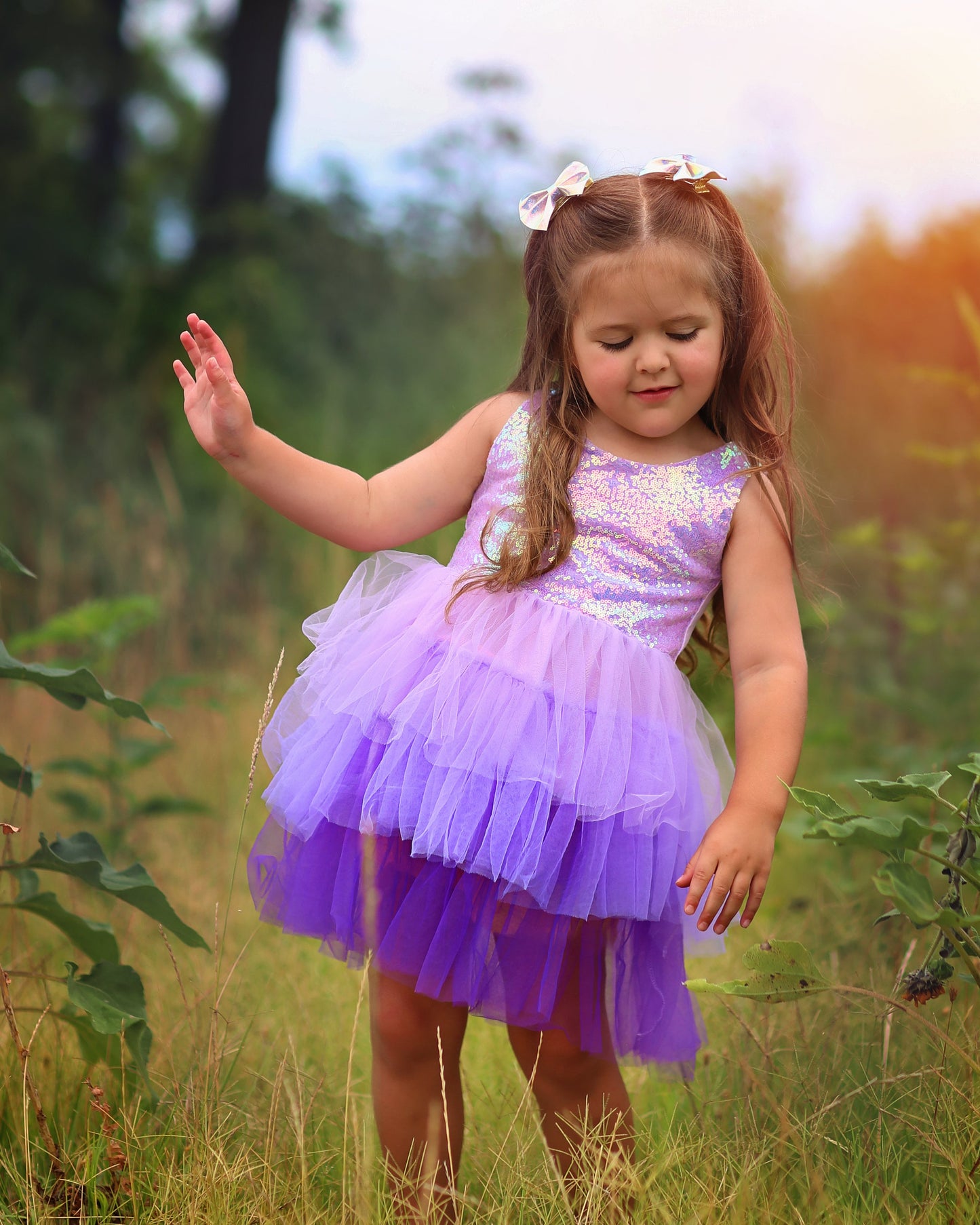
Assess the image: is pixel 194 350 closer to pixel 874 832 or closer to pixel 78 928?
pixel 78 928

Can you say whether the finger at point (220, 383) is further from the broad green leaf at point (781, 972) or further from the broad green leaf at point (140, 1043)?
the broad green leaf at point (781, 972)

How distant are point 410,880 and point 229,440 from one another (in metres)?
0.74

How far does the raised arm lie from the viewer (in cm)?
181

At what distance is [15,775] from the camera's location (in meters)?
1.88

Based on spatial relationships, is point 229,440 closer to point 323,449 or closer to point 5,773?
point 5,773

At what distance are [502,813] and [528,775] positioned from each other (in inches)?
2.5

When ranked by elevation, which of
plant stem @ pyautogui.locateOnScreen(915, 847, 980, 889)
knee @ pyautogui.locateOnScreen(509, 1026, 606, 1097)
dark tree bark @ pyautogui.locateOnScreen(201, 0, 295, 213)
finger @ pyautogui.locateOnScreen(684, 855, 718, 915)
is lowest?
knee @ pyautogui.locateOnScreen(509, 1026, 606, 1097)

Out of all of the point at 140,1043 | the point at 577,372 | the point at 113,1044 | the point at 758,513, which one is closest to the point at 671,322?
the point at 577,372

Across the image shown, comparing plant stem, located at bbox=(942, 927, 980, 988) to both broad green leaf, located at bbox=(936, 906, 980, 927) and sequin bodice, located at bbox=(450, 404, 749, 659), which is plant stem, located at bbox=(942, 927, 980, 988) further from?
sequin bodice, located at bbox=(450, 404, 749, 659)

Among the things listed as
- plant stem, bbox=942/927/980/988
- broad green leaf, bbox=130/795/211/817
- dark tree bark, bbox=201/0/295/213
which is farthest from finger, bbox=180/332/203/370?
dark tree bark, bbox=201/0/295/213

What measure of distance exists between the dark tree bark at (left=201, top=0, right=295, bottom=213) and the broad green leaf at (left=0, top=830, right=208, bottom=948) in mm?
6050

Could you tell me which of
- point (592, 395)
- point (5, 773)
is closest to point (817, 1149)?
point (592, 395)

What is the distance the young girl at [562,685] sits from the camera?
5.34ft

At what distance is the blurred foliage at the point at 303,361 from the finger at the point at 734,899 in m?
1.55
